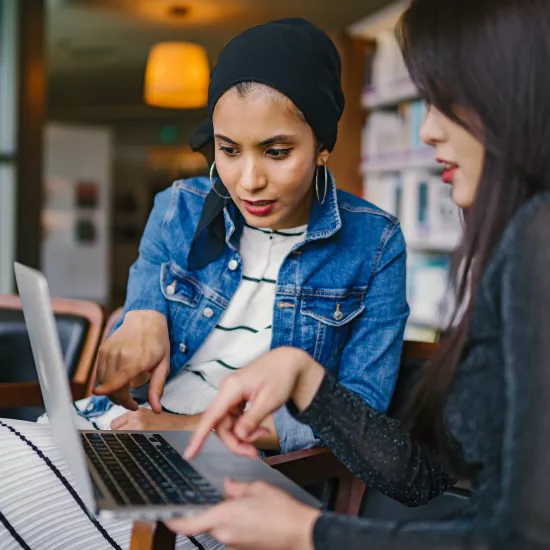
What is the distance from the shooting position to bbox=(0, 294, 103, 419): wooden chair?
186 cm

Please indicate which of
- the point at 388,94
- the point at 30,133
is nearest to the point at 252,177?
the point at 388,94

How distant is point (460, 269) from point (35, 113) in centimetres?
431

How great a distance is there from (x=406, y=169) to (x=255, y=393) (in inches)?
132

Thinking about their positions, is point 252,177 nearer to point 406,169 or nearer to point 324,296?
point 324,296

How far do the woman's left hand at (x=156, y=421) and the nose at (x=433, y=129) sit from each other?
2.07ft

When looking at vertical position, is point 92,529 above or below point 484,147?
below

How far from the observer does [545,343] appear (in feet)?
2.27

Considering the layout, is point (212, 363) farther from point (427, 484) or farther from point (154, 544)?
point (154, 544)

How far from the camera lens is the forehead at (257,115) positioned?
4.00 ft

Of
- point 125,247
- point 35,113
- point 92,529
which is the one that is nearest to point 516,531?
point 92,529

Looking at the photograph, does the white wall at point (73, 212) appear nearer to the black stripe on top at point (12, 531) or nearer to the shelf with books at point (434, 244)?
the shelf with books at point (434, 244)

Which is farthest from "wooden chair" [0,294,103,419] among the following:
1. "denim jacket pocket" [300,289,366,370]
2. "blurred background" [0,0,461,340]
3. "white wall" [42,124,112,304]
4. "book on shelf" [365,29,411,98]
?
"white wall" [42,124,112,304]

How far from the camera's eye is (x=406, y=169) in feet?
13.3

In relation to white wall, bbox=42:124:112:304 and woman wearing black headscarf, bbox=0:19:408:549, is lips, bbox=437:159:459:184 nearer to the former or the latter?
woman wearing black headscarf, bbox=0:19:408:549
